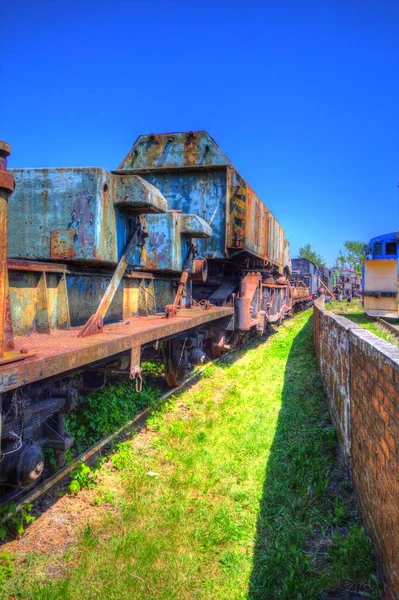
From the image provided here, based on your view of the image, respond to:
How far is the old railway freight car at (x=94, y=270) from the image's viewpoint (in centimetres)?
279

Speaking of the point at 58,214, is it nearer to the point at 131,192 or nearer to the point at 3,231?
the point at 131,192

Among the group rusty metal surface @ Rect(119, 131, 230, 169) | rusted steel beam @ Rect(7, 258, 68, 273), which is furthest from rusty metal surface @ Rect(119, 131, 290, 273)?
rusted steel beam @ Rect(7, 258, 68, 273)

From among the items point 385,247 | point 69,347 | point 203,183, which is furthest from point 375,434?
point 385,247

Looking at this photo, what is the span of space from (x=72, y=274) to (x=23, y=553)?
2.16 m

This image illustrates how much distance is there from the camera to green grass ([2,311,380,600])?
2.68 m

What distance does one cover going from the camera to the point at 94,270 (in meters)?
4.38

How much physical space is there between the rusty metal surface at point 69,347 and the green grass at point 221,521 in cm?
122

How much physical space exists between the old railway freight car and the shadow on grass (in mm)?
1565

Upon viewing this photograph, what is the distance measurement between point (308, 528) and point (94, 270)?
2849mm

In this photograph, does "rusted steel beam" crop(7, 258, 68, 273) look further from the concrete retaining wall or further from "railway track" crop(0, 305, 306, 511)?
the concrete retaining wall

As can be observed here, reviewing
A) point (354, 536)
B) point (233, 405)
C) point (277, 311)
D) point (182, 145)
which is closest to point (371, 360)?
point (354, 536)

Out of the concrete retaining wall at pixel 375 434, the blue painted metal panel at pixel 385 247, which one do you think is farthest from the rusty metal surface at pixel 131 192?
the blue painted metal panel at pixel 385 247

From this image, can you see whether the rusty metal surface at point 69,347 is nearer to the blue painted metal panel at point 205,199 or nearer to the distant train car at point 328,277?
the blue painted metal panel at point 205,199

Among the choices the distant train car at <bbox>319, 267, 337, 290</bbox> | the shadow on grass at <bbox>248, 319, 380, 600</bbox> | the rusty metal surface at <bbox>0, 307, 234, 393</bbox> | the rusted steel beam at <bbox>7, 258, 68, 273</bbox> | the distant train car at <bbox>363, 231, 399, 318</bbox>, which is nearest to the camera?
the rusty metal surface at <bbox>0, 307, 234, 393</bbox>
